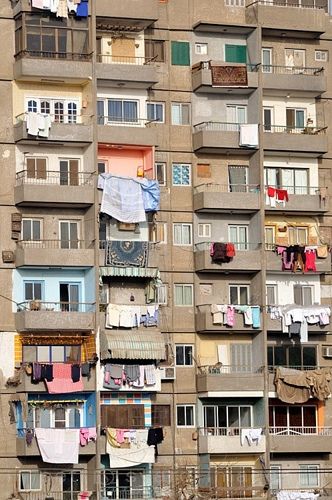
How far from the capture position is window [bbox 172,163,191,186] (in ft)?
256

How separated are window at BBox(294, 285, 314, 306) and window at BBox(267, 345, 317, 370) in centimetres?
165

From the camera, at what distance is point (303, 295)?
260 ft

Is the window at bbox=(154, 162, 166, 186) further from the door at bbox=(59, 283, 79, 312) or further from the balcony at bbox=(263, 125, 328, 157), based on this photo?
the door at bbox=(59, 283, 79, 312)

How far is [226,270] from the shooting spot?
7738cm

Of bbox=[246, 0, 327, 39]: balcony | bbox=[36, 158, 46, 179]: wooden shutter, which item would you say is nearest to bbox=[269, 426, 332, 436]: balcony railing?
bbox=[36, 158, 46, 179]: wooden shutter

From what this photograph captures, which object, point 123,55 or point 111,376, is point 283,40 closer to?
point 123,55

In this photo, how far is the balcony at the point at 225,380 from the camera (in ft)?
250

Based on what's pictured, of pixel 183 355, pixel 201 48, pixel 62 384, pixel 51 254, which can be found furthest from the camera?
pixel 201 48

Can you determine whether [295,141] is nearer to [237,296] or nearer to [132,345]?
[237,296]

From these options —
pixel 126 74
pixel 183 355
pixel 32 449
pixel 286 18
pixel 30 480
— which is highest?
pixel 286 18

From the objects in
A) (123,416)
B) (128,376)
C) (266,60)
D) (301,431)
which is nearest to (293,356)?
(301,431)

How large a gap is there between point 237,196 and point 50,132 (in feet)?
24.3

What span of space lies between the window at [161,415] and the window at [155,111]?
34.2 feet

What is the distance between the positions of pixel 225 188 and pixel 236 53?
522 centimetres
